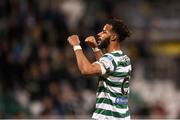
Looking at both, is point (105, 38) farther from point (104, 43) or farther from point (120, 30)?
point (120, 30)

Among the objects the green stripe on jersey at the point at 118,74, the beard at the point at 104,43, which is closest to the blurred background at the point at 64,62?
the beard at the point at 104,43

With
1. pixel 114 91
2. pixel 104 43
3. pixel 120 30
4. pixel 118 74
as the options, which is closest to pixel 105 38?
pixel 104 43

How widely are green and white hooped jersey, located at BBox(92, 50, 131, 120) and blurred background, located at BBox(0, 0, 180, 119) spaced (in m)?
5.67

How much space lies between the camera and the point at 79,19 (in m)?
19.7

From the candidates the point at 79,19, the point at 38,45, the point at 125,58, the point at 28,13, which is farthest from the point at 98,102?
the point at 79,19

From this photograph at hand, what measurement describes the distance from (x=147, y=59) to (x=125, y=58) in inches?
390

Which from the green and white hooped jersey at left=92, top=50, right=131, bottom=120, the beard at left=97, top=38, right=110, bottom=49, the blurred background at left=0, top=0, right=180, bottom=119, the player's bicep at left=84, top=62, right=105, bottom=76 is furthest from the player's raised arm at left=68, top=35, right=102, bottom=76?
Result: the blurred background at left=0, top=0, right=180, bottom=119

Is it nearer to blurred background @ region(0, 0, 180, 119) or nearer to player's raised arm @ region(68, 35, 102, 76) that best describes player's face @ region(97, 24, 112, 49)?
player's raised arm @ region(68, 35, 102, 76)

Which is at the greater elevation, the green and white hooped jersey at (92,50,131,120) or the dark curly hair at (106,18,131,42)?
the dark curly hair at (106,18,131,42)

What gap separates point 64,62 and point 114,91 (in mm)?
7505

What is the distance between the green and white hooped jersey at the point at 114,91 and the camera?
970 cm

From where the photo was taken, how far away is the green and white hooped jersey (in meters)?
9.70

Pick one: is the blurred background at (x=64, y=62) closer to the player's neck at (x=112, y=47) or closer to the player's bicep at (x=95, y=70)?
the player's neck at (x=112, y=47)

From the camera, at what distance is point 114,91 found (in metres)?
9.73
